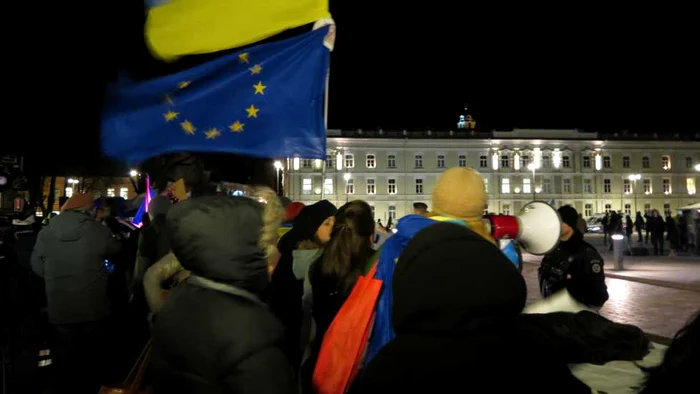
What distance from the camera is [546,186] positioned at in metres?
77.5

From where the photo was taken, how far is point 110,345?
5.79 meters

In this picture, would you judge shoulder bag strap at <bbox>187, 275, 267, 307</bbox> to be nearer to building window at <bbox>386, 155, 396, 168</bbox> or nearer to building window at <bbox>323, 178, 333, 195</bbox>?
building window at <bbox>323, 178, 333, 195</bbox>

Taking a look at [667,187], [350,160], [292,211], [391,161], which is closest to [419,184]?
[391,161]

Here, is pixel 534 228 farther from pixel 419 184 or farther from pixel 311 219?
pixel 419 184

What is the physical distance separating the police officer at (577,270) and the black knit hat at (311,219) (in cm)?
185

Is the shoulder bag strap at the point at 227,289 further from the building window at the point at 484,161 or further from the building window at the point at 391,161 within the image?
the building window at the point at 484,161

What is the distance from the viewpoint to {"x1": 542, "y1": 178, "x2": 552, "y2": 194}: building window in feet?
253

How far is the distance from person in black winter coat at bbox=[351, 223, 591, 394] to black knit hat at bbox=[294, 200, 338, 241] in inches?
98.9

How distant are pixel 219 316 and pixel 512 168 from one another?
7828 cm

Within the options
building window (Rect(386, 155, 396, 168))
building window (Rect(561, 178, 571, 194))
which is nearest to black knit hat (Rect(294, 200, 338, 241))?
building window (Rect(386, 155, 396, 168))

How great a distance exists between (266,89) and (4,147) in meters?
9.46

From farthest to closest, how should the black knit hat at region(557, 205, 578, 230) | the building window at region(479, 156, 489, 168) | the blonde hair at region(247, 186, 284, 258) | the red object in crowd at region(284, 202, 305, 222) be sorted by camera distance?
the building window at region(479, 156, 489, 168) < the red object in crowd at region(284, 202, 305, 222) < the black knit hat at region(557, 205, 578, 230) < the blonde hair at region(247, 186, 284, 258)

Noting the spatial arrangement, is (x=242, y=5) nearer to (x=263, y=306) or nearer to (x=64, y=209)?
(x=64, y=209)

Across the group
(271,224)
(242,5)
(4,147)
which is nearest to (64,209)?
(242,5)
